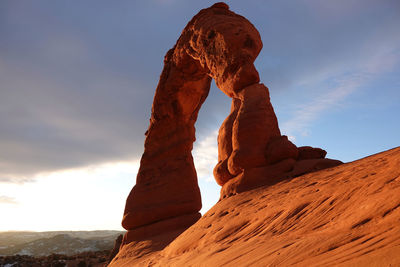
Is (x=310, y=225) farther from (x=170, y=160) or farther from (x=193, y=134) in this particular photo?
(x=193, y=134)

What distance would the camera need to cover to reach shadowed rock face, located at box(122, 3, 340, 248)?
19.9 ft

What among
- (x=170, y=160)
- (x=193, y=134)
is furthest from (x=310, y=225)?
(x=193, y=134)

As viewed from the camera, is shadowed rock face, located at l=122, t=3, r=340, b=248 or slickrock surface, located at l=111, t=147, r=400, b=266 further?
shadowed rock face, located at l=122, t=3, r=340, b=248

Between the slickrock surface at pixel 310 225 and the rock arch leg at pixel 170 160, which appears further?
the rock arch leg at pixel 170 160

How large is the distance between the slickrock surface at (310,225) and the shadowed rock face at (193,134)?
0.80 metres

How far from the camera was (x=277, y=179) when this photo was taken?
574 centimetres

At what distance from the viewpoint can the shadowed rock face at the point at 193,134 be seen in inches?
238

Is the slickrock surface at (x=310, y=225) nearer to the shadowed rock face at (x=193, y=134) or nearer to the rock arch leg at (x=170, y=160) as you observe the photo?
the shadowed rock face at (x=193, y=134)

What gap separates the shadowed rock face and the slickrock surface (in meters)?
0.80

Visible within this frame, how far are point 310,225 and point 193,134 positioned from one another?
25.9ft

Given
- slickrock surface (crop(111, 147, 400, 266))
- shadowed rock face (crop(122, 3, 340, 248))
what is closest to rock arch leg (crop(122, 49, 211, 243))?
shadowed rock face (crop(122, 3, 340, 248))

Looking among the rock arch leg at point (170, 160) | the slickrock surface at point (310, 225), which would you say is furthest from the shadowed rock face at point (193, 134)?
the slickrock surface at point (310, 225)

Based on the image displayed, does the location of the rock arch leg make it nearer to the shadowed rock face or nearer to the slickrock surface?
the shadowed rock face

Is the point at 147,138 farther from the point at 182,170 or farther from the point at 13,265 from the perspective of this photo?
the point at 13,265
